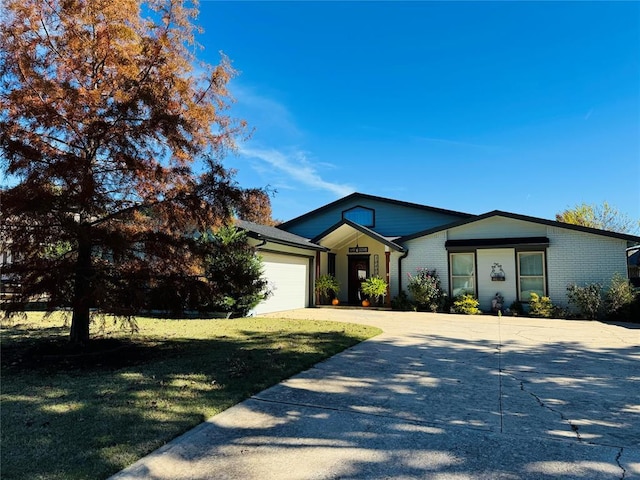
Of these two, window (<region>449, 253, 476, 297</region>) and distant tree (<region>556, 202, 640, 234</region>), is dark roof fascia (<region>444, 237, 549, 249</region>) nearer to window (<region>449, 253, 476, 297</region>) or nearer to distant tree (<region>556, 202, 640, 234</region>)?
window (<region>449, 253, 476, 297</region>)

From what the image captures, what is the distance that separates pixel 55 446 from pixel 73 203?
3.76m

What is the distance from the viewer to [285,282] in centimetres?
1566

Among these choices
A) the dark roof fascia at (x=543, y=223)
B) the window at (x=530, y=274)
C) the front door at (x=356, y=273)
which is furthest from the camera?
the front door at (x=356, y=273)

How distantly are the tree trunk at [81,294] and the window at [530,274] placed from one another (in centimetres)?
1446

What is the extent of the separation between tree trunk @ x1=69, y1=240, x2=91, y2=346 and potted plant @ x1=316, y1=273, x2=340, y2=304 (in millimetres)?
11706

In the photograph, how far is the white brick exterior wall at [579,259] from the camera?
43.3 feet

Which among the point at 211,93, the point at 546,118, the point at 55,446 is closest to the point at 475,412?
the point at 55,446

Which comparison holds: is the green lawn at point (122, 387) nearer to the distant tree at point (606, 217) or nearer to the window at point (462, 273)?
the window at point (462, 273)

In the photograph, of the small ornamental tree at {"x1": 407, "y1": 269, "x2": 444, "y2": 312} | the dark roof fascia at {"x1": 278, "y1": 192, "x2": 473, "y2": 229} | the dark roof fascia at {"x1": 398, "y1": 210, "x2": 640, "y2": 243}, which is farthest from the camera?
the dark roof fascia at {"x1": 278, "y1": 192, "x2": 473, "y2": 229}

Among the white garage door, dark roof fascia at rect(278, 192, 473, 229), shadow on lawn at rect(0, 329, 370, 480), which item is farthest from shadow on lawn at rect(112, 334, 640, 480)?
dark roof fascia at rect(278, 192, 473, 229)

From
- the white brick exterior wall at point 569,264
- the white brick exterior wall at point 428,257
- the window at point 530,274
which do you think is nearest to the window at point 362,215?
the white brick exterior wall at point 428,257

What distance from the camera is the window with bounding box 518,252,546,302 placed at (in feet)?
47.0

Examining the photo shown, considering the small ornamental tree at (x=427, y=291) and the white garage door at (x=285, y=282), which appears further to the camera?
the small ornamental tree at (x=427, y=291)

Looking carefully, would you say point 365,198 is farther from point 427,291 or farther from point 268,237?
point 268,237
